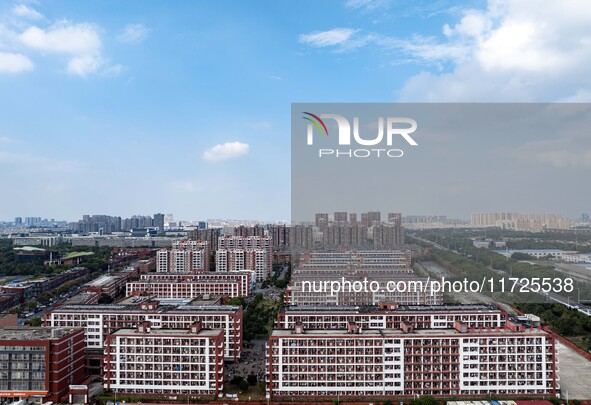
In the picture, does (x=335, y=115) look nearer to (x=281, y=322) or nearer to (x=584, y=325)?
(x=281, y=322)

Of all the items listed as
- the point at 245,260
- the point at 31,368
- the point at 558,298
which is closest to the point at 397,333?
the point at 31,368

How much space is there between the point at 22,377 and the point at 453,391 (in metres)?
4.37

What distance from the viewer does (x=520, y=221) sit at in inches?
329

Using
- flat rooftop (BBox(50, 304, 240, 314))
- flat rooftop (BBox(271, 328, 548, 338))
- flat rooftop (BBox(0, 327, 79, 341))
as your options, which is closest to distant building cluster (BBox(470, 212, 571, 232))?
flat rooftop (BBox(271, 328, 548, 338))

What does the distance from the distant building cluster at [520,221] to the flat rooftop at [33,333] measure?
20.9 ft

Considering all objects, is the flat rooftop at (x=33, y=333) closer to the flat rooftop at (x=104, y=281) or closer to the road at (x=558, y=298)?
the flat rooftop at (x=104, y=281)

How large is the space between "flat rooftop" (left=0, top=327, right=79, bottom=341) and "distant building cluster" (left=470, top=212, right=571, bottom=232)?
6.36 metres

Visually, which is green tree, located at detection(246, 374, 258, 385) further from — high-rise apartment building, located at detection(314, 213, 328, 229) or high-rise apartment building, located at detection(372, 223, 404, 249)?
high-rise apartment building, located at detection(372, 223, 404, 249)

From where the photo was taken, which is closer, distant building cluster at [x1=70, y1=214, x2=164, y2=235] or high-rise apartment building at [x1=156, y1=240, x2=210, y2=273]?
high-rise apartment building at [x1=156, y1=240, x2=210, y2=273]

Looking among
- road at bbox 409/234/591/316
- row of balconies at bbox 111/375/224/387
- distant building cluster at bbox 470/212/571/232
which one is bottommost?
row of balconies at bbox 111/375/224/387

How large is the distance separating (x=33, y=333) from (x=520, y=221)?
753cm

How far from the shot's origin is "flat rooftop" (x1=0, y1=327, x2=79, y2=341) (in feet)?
16.3

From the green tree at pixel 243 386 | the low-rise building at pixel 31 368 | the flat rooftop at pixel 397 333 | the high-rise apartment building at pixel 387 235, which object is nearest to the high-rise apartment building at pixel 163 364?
the green tree at pixel 243 386

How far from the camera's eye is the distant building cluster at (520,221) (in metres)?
8.02
